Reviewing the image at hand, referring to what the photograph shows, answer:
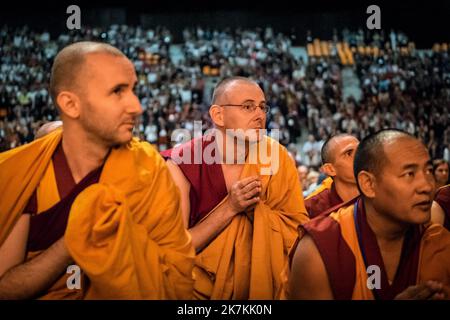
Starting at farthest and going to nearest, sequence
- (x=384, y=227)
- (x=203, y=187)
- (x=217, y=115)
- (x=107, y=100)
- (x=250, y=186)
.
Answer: (x=217, y=115) → (x=203, y=187) → (x=250, y=186) → (x=384, y=227) → (x=107, y=100)

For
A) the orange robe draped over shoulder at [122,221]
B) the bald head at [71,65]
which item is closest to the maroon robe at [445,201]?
the orange robe draped over shoulder at [122,221]

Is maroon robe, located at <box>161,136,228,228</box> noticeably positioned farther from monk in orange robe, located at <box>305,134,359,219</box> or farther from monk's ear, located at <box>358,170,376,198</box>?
monk in orange robe, located at <box>305,134,359,219</box>

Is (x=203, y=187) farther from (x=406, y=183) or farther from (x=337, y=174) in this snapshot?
(x=337, y=174)

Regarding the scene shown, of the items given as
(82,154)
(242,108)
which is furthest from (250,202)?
(82,154)

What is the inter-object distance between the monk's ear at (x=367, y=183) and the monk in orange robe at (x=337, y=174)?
187 centimetres

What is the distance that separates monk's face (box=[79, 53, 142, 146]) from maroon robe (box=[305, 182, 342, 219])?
8.41 ft

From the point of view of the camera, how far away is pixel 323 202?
4.70 metres

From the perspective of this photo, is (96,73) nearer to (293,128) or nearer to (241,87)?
(241,87)

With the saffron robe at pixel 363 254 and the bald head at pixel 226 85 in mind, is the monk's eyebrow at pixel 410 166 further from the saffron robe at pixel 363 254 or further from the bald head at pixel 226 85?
the bald head at pixel 226 85

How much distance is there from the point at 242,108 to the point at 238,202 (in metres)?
0.66

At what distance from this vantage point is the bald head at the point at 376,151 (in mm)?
2598

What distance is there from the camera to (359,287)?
2439mm

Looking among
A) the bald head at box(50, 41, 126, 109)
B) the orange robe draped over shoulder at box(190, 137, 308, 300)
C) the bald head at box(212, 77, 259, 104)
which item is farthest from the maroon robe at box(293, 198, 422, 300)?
the bald head at box(212, 77, 259, 104)
